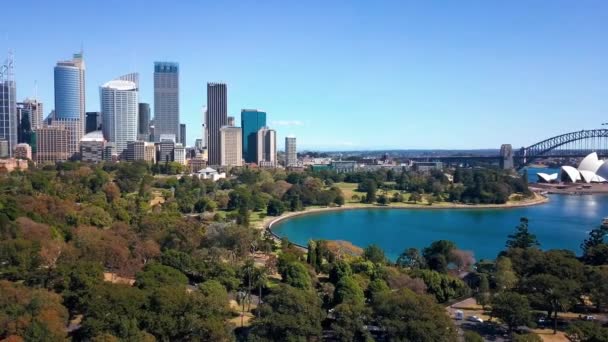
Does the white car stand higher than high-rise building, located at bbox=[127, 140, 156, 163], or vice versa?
high-rise building, located at bbox=[127, 140, 156, 163]

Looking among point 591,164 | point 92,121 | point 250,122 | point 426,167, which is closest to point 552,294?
point 591,164

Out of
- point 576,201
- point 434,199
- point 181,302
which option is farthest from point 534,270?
point 576,201

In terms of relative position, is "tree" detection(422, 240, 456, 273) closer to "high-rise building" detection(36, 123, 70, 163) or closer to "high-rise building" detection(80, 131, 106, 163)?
"high-rise building" detection(80, 131, 106, 163)

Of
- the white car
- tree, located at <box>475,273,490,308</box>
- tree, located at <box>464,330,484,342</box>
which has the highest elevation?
tree, located at <box>464,330,484,342</box>

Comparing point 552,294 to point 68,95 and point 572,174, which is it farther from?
point 68,95

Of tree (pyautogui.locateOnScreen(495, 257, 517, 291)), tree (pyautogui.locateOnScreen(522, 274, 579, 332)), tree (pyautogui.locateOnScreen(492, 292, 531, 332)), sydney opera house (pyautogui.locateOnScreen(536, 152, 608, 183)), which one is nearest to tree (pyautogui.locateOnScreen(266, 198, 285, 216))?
tree (pyautogui.locateOnScreen(495, 257, 517, 291))

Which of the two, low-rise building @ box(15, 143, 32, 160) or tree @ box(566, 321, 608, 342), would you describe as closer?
tree @ box(566, 321, 608, 342)
